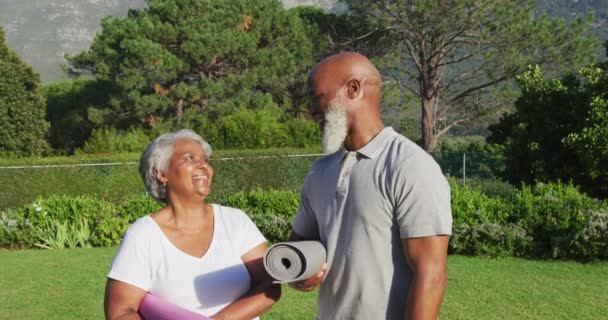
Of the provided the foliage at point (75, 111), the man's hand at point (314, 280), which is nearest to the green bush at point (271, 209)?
the man's hand at point (314, 280)

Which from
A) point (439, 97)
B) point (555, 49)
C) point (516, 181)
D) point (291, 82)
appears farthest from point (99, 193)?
point (439, 97)

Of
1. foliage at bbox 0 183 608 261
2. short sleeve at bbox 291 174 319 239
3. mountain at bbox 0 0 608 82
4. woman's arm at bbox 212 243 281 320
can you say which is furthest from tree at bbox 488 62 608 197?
mountain at bbox 0 0 608 82

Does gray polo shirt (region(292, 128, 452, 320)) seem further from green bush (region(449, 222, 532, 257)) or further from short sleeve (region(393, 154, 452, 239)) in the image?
green bush (region(449, 222, 532, 257))

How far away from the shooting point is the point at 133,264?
7.86 ft

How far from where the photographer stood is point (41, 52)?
6860 inches

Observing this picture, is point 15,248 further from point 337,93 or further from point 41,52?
point 41,52

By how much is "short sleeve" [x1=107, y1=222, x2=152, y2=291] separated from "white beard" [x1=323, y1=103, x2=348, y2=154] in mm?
778

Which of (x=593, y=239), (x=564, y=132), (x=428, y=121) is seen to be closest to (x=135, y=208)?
(x=593, y=239)

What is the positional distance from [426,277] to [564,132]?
420 inches

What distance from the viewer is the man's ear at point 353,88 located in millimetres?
2082

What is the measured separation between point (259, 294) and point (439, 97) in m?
32.1

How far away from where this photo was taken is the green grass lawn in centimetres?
631

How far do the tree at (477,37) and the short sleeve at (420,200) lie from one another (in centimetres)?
2504

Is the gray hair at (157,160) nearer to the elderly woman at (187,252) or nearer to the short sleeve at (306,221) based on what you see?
the elderly woman at (187,252)
